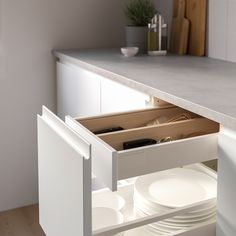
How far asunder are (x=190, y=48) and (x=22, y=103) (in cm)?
92

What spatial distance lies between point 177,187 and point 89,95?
0.76m

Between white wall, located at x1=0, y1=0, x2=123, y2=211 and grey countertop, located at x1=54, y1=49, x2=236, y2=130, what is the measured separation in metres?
0.13

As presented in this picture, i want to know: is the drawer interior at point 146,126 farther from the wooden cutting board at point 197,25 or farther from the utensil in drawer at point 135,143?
the wooden cutting board at point 197,25

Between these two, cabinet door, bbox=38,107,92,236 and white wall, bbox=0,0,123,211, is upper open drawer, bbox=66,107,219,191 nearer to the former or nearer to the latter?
cabinet door, bbox=38,107,92,236

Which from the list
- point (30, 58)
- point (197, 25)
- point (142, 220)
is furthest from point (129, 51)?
point (142, 220)

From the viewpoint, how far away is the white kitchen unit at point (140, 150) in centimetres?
115

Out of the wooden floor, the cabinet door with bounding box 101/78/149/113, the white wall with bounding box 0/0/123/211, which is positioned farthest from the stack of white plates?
the white wall with bounding box 0/0/123/211

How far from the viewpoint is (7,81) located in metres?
2.41

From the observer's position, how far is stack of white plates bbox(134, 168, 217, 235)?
51.4 inches

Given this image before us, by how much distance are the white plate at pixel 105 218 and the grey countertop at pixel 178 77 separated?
394 mm

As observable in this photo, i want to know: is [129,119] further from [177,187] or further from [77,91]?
[77,91]

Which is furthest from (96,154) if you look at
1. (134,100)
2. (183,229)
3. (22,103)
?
(22,103)

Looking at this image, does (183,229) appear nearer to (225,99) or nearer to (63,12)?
(225,99)

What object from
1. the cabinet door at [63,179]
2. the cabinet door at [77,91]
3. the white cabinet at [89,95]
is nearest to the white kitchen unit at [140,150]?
the cabinet door at [63,179]
